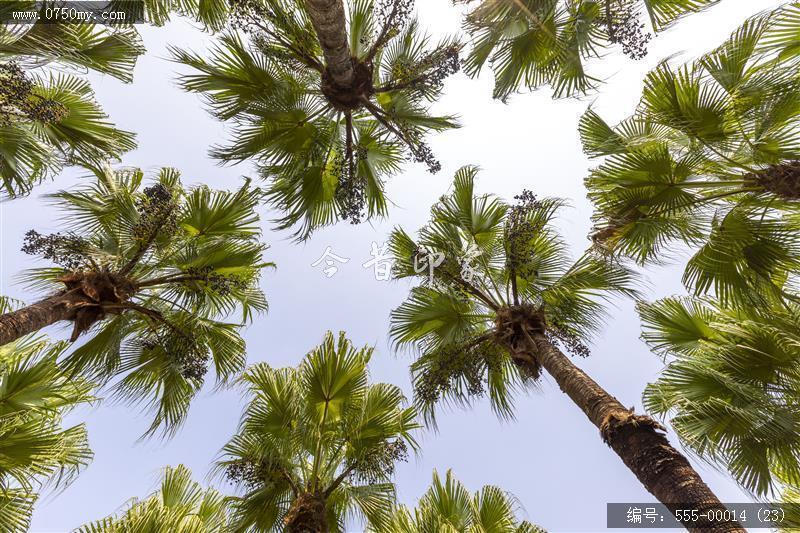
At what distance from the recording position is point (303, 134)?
6383 millimetres

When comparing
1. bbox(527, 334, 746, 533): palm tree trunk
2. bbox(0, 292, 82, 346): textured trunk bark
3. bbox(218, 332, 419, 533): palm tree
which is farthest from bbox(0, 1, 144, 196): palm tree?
bbox(527, 334, 746, 533): palm tree trunk

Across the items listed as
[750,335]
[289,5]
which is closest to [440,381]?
[750,335]

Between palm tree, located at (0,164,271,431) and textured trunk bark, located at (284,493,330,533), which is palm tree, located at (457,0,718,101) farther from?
textured trunk bark, located at (284,493,330,533)

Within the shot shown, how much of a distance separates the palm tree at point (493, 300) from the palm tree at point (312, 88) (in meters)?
1.45

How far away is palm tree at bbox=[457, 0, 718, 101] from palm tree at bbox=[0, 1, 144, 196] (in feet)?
14.3

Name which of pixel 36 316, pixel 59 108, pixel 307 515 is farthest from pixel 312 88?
pixel 307 515

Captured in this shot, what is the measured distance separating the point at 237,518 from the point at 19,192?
5.27 meters

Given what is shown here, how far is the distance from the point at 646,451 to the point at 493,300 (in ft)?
10.5

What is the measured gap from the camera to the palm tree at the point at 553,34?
4867 mm

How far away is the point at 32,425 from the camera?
15.6 feet

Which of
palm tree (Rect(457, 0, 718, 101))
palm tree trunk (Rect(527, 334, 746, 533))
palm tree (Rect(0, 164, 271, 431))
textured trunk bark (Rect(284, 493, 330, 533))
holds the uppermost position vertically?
palm tree (Rect(457, 0, 718, 101))

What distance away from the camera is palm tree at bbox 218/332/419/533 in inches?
235

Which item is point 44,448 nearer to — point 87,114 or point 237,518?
point 237,518

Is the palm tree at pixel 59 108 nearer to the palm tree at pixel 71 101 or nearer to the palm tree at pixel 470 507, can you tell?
the palm tree at pixel 71 101
